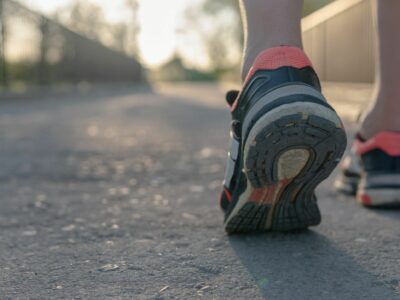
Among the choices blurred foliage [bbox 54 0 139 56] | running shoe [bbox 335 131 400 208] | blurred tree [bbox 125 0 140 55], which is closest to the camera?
running shoe [bbox 335 131 400 208]

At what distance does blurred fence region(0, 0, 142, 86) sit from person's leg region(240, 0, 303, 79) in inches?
315

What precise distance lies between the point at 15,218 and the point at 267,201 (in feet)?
2.38

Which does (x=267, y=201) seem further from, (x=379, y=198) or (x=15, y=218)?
(x=15, y=218)

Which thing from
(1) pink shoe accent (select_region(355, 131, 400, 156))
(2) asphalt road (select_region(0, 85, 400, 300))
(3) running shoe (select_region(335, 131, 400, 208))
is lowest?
(2) asphalt road (select_region(0, 85, 400, 300))

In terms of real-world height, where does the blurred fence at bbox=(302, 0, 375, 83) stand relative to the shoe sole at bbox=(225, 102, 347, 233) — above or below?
above

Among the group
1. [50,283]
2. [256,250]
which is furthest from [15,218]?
[256,250]

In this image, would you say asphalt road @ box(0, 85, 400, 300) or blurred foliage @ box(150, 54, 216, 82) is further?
blurred foliage @ box(150, 54, 216, 82)

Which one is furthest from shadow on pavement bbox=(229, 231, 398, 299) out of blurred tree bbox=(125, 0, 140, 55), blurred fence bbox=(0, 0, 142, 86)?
blurred tree bbox=(125, 0, 140, 55)

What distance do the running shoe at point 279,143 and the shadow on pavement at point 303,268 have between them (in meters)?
0.05

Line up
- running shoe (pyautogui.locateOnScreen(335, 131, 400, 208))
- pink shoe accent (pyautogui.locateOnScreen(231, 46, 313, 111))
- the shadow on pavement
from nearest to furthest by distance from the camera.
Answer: the shadow on pavement → pink shoe accent (pyautogui.locateOnScreen(231, 46, 313, 111)) → running shoe (pyautogui.locateOnScreen(335, 131, 400, 208))

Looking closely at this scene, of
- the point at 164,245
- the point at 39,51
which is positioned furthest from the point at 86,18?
the point at 164,245

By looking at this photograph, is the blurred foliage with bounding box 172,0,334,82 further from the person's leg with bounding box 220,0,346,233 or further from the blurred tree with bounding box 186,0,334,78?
the person's leg with bounding box 220,0,346,233

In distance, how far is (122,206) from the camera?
66.6 inches

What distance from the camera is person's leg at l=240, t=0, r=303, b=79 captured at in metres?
1.16
